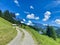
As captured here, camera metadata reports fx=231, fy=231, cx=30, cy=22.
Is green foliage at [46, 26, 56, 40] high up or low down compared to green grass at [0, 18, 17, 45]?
up

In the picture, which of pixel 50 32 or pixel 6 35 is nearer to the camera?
pixel 6 35

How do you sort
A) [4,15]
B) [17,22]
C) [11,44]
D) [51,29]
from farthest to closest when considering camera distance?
[4,15], [51,29], [17,22], [11,44]

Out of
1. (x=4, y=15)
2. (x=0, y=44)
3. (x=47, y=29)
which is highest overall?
(x=4, y=15)

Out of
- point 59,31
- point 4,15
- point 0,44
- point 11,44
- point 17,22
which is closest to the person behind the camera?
point 0,44

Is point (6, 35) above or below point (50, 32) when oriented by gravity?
below

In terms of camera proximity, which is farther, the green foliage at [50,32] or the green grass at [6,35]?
the green foliage at [50,32]

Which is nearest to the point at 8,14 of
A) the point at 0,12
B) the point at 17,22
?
the point at 0,12

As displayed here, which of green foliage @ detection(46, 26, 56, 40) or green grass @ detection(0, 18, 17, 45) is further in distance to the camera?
green foliage @ detection(46, 26, 56, 40)

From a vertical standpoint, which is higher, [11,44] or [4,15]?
[4,15]

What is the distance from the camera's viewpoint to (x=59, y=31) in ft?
527

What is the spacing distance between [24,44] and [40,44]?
2.45 m

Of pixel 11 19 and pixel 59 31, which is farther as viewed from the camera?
pixel 59 31

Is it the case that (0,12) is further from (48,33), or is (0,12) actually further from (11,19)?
(48,33)

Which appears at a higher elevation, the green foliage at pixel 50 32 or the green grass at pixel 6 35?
the green foliage at pixel 50 32
